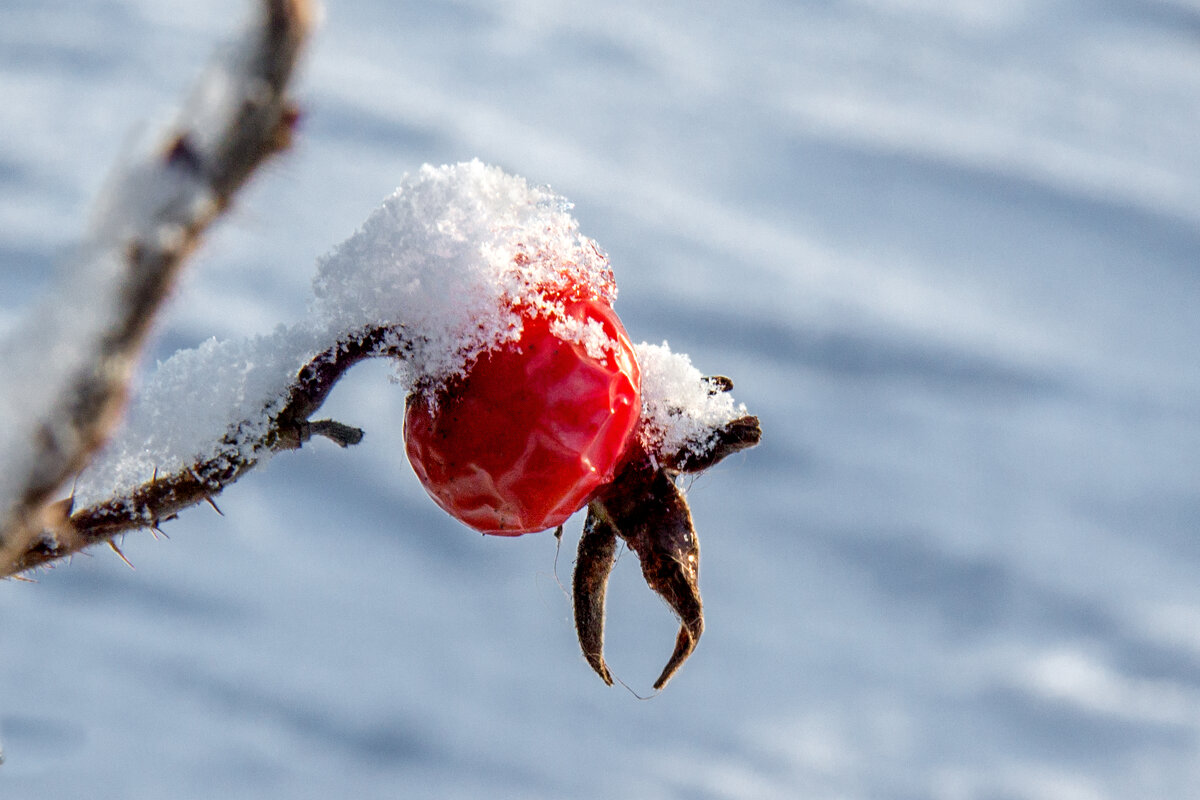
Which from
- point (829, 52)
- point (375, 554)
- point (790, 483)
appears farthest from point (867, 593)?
point (829, 52)

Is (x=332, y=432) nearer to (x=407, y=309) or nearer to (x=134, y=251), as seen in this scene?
(x=407, y=309)

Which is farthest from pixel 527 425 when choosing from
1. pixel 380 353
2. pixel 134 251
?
pixel 134 251

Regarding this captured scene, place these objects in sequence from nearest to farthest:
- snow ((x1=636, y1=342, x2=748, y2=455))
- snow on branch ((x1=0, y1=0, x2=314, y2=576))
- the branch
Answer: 1. snow on branch ((x1=0, y1=0, x2=314, y2=576))
2. the branch
3. snow ((x1=636, y1=342, x2=748, y2=455))

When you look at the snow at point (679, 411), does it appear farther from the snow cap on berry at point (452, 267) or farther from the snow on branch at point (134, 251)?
the snow on branch at point (134, 251)

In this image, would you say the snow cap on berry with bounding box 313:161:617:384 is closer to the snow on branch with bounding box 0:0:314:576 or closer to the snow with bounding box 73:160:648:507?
the snow with bounding box 73:160:648:507

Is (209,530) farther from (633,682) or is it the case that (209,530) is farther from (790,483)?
(790,483)

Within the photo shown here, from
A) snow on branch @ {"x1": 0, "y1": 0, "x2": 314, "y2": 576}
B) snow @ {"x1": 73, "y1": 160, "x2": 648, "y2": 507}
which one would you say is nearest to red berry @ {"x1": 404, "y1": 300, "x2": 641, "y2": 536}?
snow @ {"x1": 73, "y1": 160, "x2": 648, "y2": 507}
